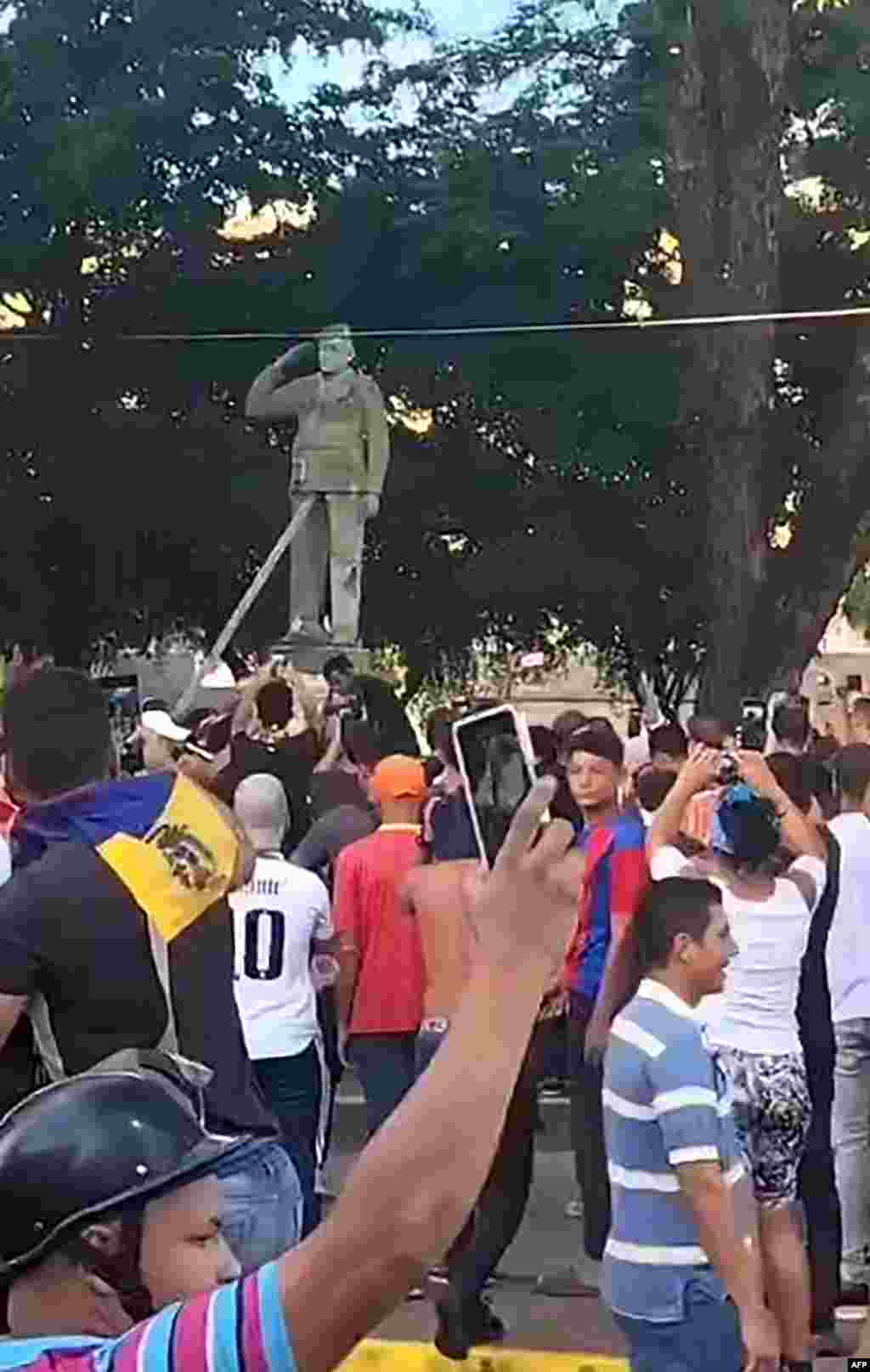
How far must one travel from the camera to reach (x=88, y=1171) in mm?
2133

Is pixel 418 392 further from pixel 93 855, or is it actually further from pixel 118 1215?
pixel 118 1215

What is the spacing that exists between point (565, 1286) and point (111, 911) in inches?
160

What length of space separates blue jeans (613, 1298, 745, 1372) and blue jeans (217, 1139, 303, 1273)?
0.71m

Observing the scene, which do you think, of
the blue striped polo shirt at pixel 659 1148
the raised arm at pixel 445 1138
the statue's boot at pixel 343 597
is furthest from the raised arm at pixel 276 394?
the raised arm at pixel 445 1138

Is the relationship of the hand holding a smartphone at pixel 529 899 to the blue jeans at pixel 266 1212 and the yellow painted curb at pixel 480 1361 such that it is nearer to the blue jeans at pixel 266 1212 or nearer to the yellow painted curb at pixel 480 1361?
the blue jeans at pixel 266 1212

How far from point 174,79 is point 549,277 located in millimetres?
5364

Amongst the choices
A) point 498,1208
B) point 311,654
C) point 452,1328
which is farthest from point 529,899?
point 311,654

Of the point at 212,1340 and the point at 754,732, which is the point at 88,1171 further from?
the point at 754,732

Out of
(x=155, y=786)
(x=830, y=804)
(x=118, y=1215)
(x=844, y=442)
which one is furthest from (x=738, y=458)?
(x=118, y=1215)

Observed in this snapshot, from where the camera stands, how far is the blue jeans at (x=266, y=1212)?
11.6 feet

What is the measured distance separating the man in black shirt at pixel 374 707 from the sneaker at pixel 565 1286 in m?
2.19

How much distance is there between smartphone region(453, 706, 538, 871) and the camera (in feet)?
7.51

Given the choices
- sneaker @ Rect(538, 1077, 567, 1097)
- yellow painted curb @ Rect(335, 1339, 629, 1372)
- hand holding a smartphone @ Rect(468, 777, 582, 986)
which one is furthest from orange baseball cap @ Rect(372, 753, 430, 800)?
hand holding a smartphone @ Rect(468, 777, 582, 986)

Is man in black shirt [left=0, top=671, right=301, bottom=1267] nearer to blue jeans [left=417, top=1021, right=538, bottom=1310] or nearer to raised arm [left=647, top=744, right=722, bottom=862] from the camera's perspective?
blue jeans [left=417, top=1021, right=538, bottom=1310]
